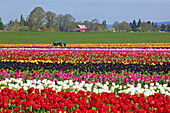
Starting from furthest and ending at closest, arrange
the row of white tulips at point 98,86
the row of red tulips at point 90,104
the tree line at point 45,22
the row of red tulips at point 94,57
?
the tree line at point 45,22
the row of red tulips at point 94,57
the row of white tulips at point 98,86
the row of red tulips at point 90,104

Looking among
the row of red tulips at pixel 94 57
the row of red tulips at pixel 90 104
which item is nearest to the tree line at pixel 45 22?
the row of red tulips at pixel 94 57

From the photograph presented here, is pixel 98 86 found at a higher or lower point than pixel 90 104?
lower

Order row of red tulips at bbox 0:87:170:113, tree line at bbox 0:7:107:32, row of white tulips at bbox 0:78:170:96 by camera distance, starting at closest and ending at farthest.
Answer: row of red tulips at bbox 0:87:170:113
row of white tulips at bbox 0:78:170:96
tree line at bbox 0:7:107:32

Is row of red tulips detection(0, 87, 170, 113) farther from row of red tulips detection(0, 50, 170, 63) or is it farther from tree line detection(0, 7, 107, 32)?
tree line detection(0, 7, 107, 32)

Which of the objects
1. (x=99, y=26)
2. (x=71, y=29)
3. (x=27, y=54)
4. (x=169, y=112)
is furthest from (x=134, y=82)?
(x=99, y=26)

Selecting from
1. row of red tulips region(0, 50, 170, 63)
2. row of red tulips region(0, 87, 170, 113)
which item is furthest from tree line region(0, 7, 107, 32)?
row of red tulips region(0, 87, 170, 113)

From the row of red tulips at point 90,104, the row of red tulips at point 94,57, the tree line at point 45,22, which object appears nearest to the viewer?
the row of red tulips at point 90,104

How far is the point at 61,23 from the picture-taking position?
135m

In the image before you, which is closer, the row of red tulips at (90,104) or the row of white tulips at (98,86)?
the row of red tulips at (90,104)

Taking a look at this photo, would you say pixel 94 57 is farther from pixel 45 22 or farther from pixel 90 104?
pixel 45 22

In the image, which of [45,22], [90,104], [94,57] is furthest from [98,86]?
[45,22]

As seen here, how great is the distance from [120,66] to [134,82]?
9.06 ft

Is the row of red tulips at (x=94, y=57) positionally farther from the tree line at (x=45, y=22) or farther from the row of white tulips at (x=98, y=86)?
the tree line at (x=45, y=22)

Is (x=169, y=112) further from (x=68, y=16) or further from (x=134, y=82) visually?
(x=68, y=16)
